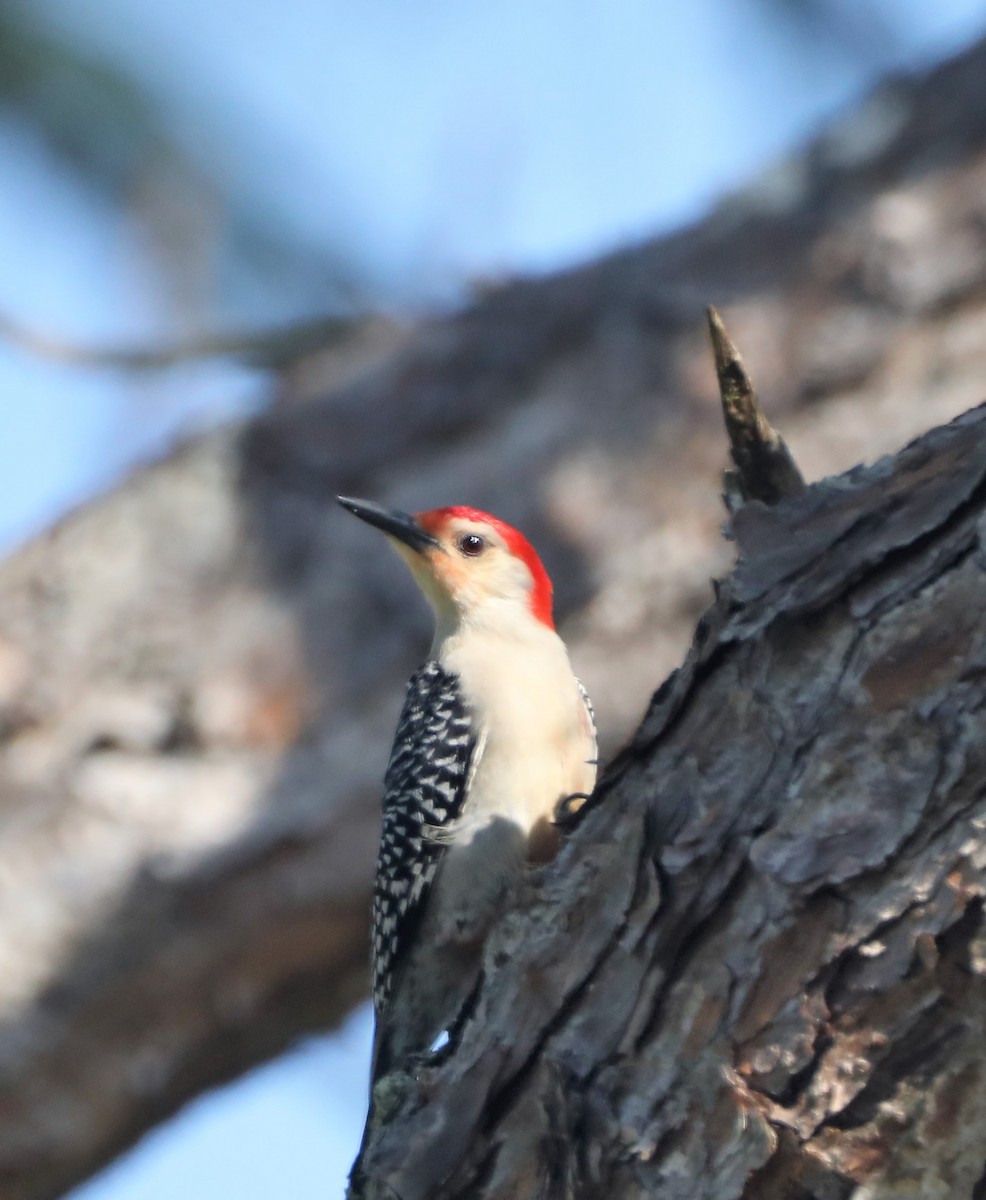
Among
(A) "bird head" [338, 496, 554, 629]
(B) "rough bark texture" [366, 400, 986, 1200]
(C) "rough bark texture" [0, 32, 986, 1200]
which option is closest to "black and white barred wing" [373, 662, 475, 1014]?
(A) "bird head" [338, 496, 554, 629]

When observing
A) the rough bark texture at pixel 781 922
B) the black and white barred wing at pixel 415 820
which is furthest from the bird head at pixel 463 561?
the rough bark texture at pixel 781 922

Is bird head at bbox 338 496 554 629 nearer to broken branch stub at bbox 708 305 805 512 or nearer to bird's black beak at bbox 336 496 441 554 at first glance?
bird's black beak at bbox 336 496 441 554

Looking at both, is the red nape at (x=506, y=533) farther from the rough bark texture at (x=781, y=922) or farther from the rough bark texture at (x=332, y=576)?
the rough bark texture at (x=781, y=922)

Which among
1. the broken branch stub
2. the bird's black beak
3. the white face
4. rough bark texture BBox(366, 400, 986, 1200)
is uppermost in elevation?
the bird's black beak

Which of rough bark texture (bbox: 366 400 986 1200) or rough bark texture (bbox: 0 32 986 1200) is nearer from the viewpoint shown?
rough bark texture (bbox: 366 400 986 1200)

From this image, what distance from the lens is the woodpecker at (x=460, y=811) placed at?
4.56 metres

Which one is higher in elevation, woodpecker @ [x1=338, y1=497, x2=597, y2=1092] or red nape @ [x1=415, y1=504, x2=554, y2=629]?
red nape @ [x1=415, y1=504, x2=554, y2=629]

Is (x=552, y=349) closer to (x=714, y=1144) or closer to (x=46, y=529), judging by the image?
(x=46, y=529)

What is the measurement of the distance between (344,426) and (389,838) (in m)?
2.91

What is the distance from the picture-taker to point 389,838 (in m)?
4.76

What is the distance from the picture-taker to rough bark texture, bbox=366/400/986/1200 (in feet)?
8.59

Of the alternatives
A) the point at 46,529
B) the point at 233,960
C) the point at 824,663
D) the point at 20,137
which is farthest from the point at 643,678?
the point at 824,663

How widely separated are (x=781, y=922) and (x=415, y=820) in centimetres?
212

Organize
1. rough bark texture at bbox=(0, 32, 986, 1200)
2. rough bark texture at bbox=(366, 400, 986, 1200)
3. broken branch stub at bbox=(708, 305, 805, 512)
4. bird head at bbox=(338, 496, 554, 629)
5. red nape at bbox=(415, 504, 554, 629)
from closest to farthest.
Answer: rough bark texture at bbox=(366, 400, 986, 1200) < broken branch stub at bbox=(708, 305, 805, 512) < bird head at bbox=(338, 496, 554, 629) < red nape at bbox=(415, 504, 554, 629) < rough bark texture at bbox=(0, 32, 986, 1200)
